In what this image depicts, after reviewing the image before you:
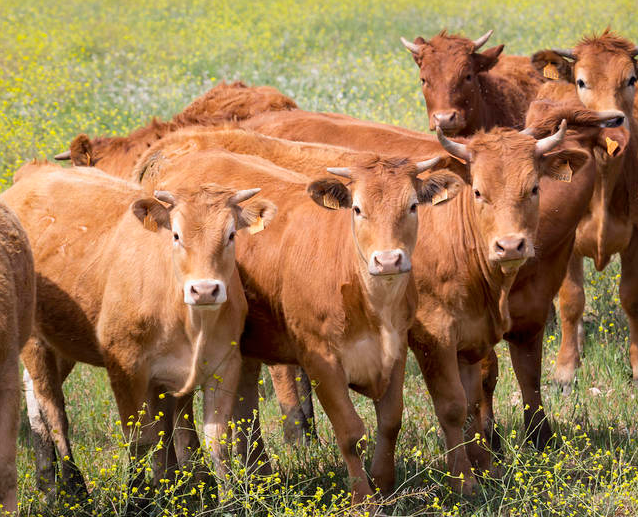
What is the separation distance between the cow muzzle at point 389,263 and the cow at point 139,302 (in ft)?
2.61

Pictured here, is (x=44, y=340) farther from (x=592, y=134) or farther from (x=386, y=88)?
(x=386, y=88)

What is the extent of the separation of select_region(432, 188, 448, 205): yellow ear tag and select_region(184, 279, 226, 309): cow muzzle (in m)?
1.43

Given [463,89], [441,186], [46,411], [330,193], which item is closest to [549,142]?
[441,186]

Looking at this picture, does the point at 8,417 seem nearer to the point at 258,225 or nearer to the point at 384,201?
the point at 258,225

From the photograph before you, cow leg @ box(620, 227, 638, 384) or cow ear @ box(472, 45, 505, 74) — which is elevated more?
Answer: cow ear @ box(472, 45, 505, 74)

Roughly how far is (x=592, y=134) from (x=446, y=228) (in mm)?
1467

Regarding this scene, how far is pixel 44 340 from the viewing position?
6.48 meters

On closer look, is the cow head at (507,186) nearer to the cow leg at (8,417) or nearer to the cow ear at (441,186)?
the cow ear at (441,186)

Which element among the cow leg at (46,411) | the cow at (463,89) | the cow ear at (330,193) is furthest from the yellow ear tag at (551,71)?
the cow leg at (46,411)

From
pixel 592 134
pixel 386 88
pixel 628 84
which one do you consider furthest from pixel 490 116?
pixel 386 88

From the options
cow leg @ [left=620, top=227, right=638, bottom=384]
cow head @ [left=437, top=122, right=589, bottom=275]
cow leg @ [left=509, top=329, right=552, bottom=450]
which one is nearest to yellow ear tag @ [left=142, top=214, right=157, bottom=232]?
cow head @ [left=437, top=122, right=589, bottom=275]

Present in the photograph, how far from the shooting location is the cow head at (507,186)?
5660mm

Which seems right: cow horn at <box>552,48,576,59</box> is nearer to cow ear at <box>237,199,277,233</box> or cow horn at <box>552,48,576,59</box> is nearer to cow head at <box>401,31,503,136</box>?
cow head at <box>401,31,503,136</box>

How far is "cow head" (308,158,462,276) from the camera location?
5.24 m
